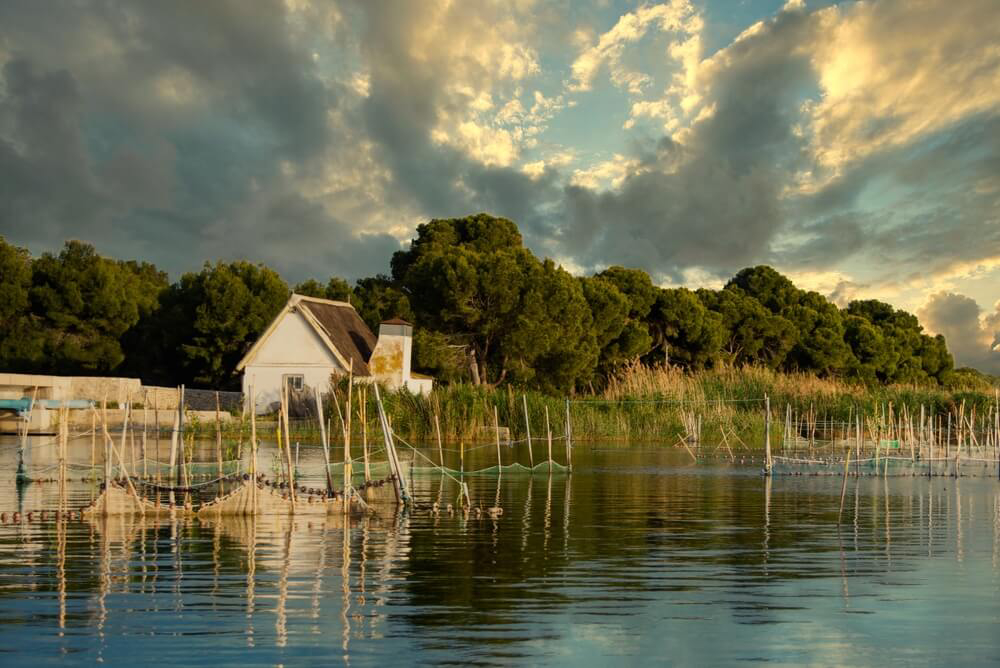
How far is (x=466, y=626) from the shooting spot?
33.3 ft

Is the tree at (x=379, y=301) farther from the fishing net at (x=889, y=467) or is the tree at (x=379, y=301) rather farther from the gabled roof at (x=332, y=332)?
the fishing net at (x=889, y=467)

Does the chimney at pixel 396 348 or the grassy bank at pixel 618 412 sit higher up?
the chimney at pixel 396 348

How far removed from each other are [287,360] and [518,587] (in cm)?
4127

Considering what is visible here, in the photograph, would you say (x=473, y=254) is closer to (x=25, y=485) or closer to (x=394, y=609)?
(x=25, y=485)

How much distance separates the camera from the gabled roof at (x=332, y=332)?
5138cm

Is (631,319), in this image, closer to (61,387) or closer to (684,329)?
(684,329)

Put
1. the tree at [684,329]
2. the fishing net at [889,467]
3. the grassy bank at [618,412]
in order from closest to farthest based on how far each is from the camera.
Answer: the fishing net at [889,467]
the grassy bank at [618,412]
the tree at [684,329]

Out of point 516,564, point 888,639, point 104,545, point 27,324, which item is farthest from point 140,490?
point 27,324

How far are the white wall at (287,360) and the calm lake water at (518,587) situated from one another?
30683 millimetres

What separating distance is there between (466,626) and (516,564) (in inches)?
141

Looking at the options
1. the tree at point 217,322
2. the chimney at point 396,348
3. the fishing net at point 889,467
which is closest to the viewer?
the fishing net at point 889,467

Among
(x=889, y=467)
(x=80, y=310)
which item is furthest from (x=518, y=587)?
(x=80, y=310)

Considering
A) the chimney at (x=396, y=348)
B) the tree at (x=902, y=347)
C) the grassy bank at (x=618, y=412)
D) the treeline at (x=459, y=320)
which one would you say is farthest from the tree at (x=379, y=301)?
the tree at (x=902, y=347)

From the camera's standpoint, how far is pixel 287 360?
52.1 m
